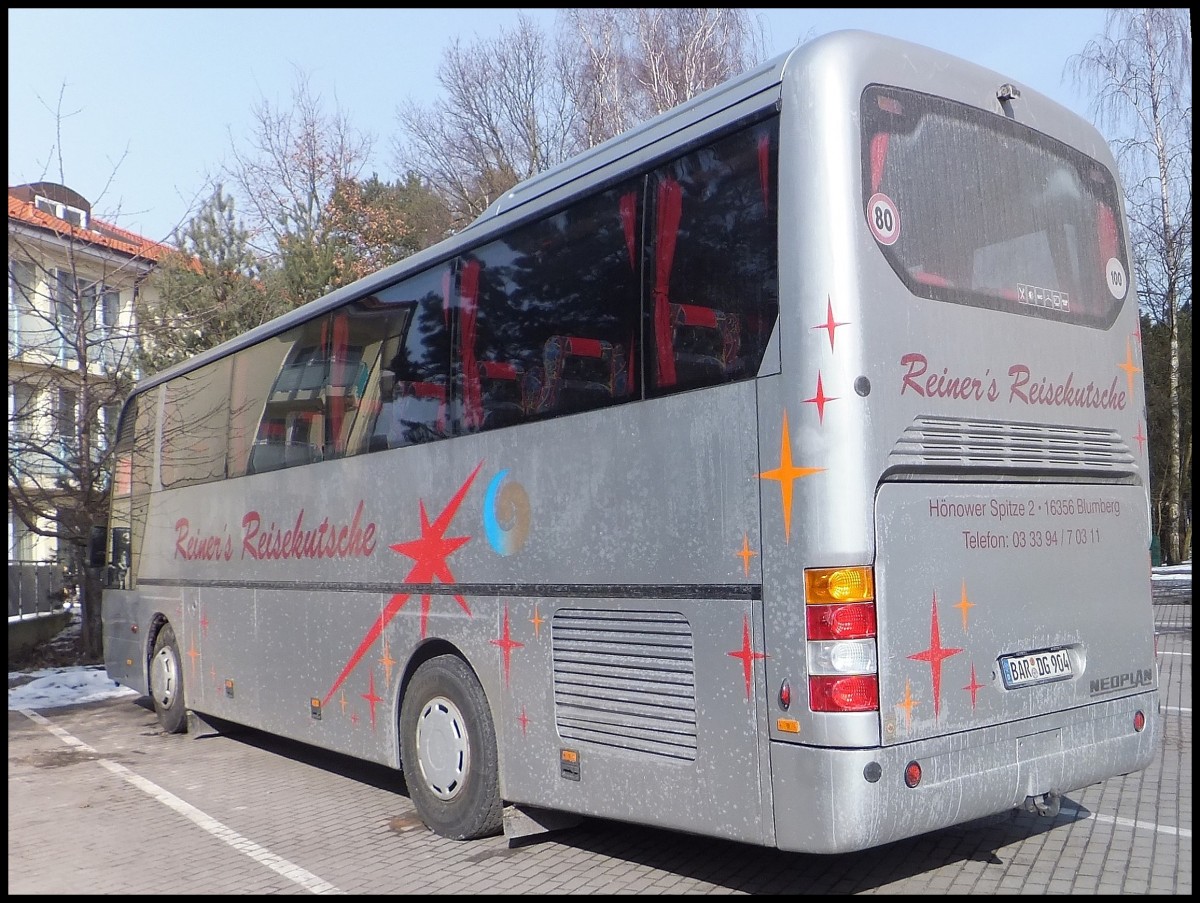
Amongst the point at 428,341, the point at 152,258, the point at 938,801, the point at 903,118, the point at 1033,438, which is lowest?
the point at 938,801

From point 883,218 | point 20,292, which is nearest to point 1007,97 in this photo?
point 883,218

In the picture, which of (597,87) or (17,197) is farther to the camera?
(597,87)

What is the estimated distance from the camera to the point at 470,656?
6.41 metres

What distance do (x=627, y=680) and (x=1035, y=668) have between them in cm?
184

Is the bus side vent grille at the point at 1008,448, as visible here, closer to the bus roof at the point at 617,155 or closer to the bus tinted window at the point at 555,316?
the bus tinted window at the point at 555,316

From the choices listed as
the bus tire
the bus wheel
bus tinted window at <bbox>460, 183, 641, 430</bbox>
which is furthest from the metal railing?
bus tinted window at <bbox>460, 183, 641, 430</bbox>

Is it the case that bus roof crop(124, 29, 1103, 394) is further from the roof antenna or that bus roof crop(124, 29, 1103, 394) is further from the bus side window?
the bus side window

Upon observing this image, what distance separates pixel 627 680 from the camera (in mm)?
5293

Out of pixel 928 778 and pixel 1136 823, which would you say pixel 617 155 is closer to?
pixel 928 778

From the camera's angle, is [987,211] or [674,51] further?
[674,51]

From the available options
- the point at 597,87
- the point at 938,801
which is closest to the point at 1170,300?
the point at 597,87

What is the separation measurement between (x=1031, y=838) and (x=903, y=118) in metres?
3.80

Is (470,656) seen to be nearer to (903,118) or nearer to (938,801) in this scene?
(938,801)

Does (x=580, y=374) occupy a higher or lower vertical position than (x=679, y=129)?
lower
